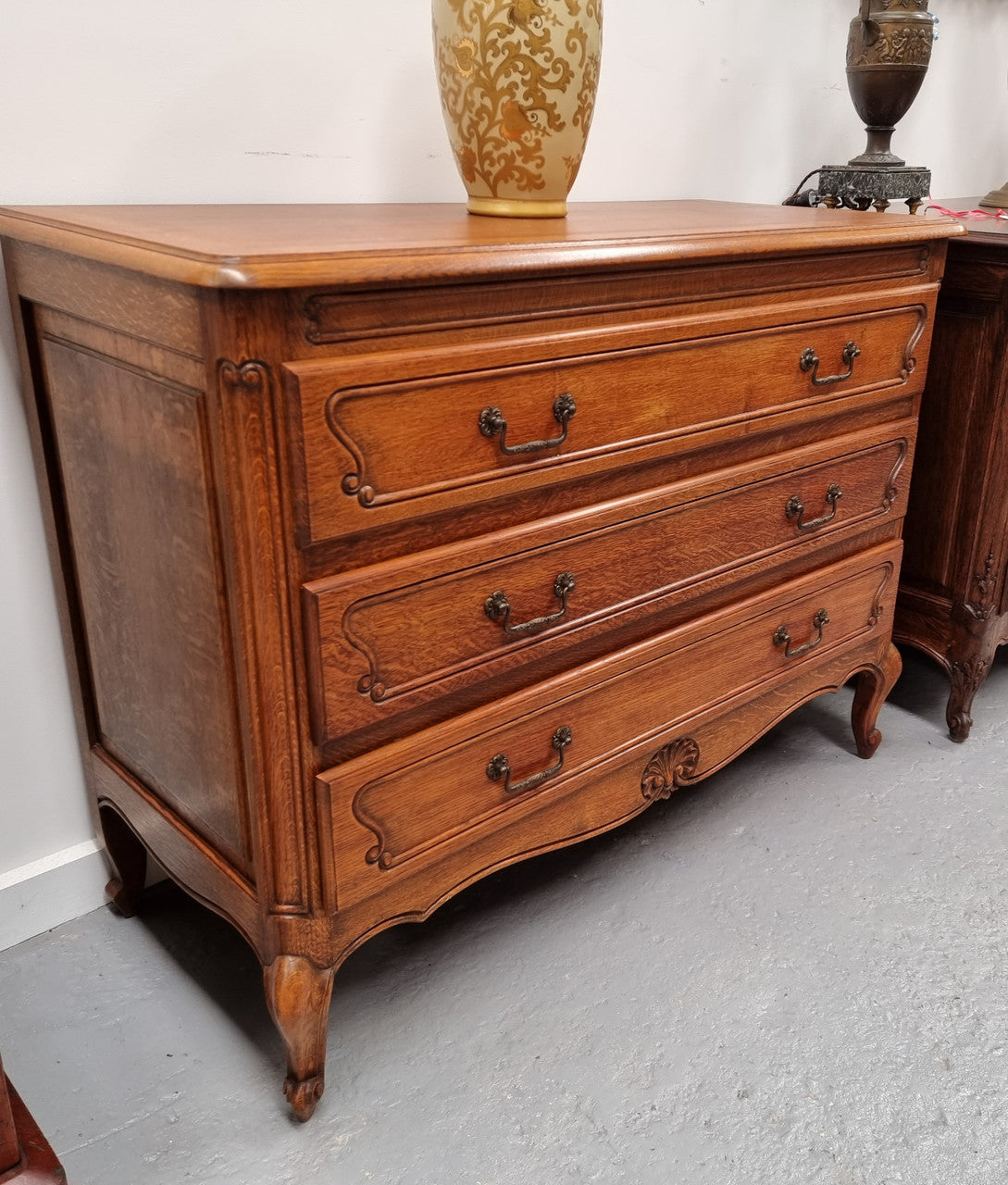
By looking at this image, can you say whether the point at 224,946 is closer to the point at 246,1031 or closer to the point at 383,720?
the point at 246,1031

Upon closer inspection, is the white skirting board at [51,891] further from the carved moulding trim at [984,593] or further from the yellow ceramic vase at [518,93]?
the carved moulding trim at [984,593]

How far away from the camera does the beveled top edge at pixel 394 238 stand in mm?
1010

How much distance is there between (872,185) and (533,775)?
1.58 meters

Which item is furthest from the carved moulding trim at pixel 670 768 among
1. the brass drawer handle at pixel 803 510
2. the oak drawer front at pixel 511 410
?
the oak drawer front at pixel 511 410

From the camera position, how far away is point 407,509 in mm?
1171

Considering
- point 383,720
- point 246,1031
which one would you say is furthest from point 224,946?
point 383,720

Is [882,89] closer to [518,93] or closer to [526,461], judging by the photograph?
[518,93]

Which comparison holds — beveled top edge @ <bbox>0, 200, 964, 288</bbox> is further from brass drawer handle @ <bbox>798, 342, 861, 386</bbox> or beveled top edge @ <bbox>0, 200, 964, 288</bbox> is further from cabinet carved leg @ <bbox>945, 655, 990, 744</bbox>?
cabinet carved leg @ <bbox>945, 655, 990, 744</bbox>

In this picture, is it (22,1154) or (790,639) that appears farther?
(790,639)

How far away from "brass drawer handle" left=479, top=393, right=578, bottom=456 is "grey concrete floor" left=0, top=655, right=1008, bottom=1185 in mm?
826

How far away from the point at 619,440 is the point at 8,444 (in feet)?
2.82

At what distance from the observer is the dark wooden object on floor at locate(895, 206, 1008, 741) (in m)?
2.03

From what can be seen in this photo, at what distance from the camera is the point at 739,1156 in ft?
4.36

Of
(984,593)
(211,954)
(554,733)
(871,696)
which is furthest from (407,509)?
(984,593)
